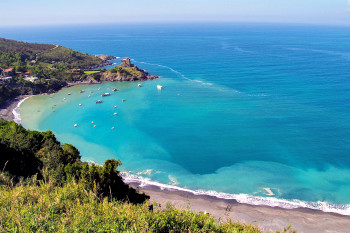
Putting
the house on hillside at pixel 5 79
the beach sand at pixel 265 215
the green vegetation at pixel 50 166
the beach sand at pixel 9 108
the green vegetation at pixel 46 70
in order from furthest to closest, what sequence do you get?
the green vegetation at pixel 46 70
the house on hillside at pixel 5 79
the beach sand at pixel 9 108
the beach sand at pixel 265 215
the green vegetation at pixel 50 166

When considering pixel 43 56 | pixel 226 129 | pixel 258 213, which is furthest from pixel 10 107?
pixel 258 213

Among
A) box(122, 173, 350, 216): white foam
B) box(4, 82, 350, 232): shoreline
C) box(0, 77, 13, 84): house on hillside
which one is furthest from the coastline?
box(122, 173, 350, 216): white foam

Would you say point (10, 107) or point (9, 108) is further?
point (10, 107)

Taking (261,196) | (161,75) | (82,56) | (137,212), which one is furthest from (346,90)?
(82,56)

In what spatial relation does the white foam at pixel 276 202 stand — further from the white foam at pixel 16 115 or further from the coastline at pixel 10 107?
the coastline at pixel 10 107

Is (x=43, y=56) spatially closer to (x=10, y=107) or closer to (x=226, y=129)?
(x=10, y=107)

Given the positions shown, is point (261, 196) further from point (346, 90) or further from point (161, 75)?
point (161, 75)

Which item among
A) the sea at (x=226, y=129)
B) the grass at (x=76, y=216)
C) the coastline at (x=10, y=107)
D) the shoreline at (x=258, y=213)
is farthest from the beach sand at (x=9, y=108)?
the grass at (x=76, y=216)
